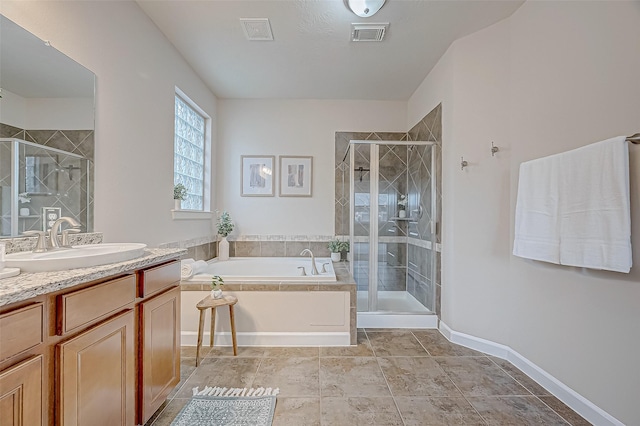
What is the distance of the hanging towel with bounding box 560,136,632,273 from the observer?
4.62ft

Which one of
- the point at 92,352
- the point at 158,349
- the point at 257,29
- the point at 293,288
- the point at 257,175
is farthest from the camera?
the point at 257,175

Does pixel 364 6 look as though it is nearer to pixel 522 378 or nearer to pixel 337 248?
pixel 337 248

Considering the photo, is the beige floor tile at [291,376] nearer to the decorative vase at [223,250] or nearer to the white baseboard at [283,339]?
the white baseboard at [283,339]

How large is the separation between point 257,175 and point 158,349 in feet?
8.74

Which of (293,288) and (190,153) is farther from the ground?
(190,153)

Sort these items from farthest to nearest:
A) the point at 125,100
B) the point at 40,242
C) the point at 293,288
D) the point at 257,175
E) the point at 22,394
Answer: the point at 257,175
the point at 293,288
the point at 125,100
the point at 40,242
the point at 22,394

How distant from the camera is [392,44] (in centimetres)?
259

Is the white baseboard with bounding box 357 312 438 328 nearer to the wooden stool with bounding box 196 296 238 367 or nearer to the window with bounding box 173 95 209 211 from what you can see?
the wooden stool with bounding box 196 296 238 367

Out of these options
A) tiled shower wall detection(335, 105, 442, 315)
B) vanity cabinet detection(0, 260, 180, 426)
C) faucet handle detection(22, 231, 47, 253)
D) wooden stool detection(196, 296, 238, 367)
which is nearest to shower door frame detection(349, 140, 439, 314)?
tiled shower wall detection(335, 105, 442, 315)

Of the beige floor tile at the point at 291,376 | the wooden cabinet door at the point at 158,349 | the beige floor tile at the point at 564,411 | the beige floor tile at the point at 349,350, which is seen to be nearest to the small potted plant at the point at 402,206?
the beige floor tile at the point at 349,350

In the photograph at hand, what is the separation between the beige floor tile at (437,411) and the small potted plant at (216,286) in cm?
151

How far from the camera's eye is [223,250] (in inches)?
142

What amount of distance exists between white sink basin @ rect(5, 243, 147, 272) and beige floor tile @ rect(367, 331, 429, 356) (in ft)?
6.54

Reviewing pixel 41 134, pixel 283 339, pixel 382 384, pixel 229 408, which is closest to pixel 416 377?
pixel 382 384
